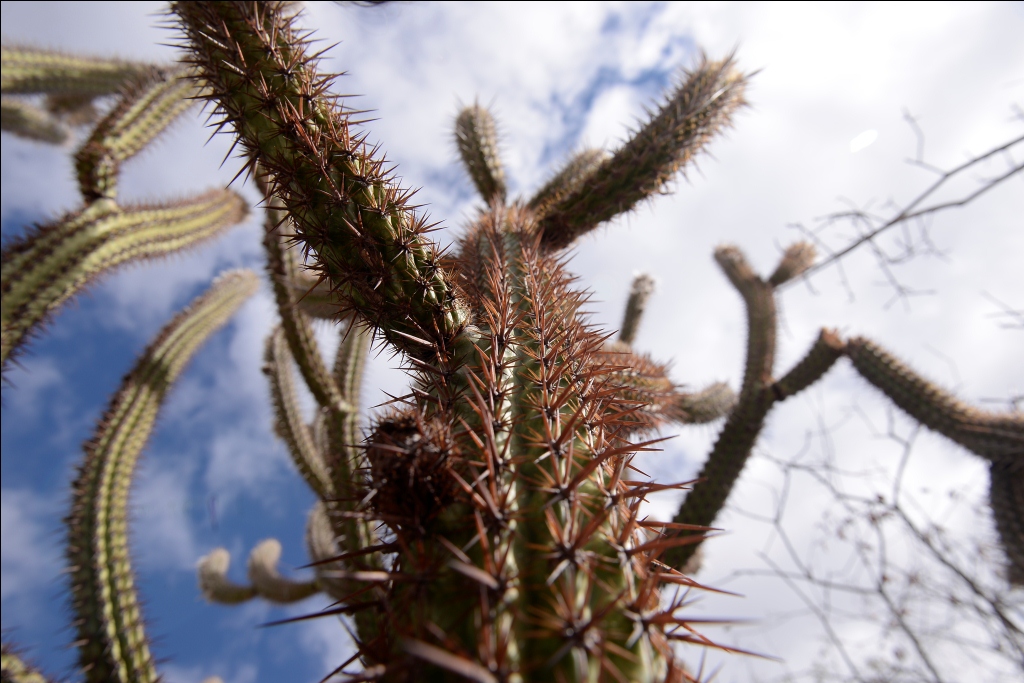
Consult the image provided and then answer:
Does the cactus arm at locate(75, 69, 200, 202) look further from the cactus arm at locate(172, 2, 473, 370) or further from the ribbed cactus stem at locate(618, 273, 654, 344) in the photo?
the ribbed cactus stem at locate(618, 273, 654, 344)

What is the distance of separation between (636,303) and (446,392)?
12.6 ft

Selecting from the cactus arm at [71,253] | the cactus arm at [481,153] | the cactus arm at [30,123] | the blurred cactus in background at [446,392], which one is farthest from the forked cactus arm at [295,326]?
the cactus arm at [30,123]

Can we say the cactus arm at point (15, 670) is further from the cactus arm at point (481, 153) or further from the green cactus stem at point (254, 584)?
the cactus arm at point (481, 153)

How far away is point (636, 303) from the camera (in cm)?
521

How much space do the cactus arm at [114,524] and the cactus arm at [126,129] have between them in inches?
54.1

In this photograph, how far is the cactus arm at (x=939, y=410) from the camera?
3.84 m

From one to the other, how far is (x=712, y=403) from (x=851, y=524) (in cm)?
244

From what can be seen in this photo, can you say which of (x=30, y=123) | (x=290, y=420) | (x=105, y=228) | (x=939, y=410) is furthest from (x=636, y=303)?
(x=30, y=123)

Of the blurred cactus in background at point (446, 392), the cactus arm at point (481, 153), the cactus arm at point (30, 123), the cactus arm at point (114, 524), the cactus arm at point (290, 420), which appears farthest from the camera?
the cactus arm at point (30, 123)

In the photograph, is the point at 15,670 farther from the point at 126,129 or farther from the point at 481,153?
the point at 481,153

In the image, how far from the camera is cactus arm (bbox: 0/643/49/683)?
292 centimetres

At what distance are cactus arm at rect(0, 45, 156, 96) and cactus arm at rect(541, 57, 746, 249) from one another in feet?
13.2

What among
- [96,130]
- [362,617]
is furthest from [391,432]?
[96,130]

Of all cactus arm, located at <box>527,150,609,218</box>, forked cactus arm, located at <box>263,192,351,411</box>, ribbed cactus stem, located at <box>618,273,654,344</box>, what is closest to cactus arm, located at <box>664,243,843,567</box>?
ribbed cactus stem, located at <box>618,273,654,344</box>
